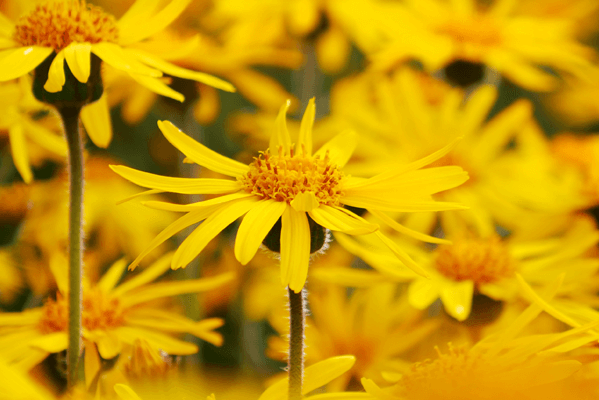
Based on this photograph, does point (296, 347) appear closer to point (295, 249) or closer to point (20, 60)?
point (295, 249)

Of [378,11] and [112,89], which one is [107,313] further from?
[378,11]

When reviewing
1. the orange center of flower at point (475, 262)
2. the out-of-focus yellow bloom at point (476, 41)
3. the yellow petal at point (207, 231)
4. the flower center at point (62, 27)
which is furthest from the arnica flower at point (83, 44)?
the out-of-focus yellow bloom at point (476, 41)

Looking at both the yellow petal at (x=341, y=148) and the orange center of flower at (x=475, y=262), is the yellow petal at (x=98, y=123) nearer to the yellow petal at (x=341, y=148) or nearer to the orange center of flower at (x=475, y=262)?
the yellow petal at (x=341, y=148)

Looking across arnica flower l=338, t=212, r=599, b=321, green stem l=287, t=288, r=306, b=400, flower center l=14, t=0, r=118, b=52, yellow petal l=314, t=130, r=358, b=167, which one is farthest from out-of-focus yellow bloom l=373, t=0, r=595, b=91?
green stem l=287, t=288, r=306, b=400

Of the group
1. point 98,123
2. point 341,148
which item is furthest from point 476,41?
point 98,123

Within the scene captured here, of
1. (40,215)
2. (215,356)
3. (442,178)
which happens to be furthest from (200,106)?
(442,178)
